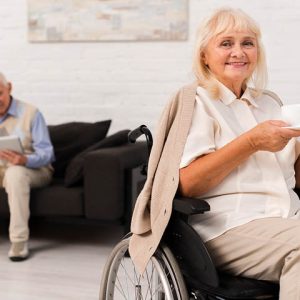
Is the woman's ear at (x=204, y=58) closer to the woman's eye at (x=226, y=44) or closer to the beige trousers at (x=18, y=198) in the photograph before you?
the woman's eye at (x=226, y=44)

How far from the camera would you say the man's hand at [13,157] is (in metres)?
3.68

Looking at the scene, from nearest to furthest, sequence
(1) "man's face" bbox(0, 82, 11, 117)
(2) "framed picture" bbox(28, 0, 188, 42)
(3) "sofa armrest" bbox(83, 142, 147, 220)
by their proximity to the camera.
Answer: (3) "sofa armrest" bbox(83, 142, 147, 220) < (1) "man's face" bbox(0, 82, 11, 117) < (2) "framed picture" bbox(28, 0, 188, 42)

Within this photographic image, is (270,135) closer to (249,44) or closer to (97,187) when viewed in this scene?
(249,44)

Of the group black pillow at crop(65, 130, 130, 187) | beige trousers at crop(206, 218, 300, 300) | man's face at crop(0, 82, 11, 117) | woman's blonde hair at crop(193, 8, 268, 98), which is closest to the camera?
beige trousers at crop(206, 218, 300, 300)

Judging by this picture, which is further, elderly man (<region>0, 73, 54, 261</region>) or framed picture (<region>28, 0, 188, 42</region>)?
framed picture (<region>28, 0, 188, 42</region>)

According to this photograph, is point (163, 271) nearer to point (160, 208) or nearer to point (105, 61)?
point (160, 208)

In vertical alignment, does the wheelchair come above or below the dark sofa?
above

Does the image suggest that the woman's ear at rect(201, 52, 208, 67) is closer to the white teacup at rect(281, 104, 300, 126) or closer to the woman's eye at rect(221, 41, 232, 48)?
the woman's eye at rect(221, 41, 232, 48)

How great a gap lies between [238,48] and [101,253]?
196cm

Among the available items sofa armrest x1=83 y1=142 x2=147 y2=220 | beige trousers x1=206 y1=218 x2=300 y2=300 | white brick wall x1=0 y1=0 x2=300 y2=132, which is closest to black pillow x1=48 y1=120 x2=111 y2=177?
white brick wall x1=0 y1=0 x2=300 y2=132

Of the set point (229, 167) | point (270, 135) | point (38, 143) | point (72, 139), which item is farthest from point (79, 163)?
point (270, 135)

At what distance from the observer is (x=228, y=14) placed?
206cm

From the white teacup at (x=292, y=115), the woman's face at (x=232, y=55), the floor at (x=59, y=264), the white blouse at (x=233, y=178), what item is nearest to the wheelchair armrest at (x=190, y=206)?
the white blouse at (x=233, y=178)

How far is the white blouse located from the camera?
6.31ft
